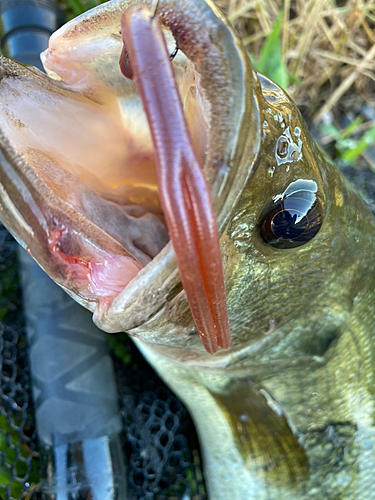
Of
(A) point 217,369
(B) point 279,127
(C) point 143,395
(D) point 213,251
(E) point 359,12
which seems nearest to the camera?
(D) point 213,251

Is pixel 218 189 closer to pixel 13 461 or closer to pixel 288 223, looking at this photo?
pixel 288 223

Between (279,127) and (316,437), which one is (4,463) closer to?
(316,437)

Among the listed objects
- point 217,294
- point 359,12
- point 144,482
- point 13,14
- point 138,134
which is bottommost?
point 144,482

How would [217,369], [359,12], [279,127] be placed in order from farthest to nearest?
1. [359,12]
2. [217,369]
3. [279,127]

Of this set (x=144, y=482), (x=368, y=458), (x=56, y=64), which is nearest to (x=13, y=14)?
(x=56, y=64)

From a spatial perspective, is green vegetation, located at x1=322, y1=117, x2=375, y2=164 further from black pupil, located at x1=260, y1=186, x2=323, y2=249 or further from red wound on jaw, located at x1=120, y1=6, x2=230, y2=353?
red wound on jaw, located at x1=120, y1=6, x2=230, y2=353

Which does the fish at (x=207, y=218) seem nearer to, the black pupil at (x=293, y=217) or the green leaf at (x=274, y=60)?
the black pupil at (x=293, y=217)

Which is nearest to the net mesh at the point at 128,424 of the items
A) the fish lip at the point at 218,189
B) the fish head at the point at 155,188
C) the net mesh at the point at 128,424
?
the net mesh at the point at 128,424
